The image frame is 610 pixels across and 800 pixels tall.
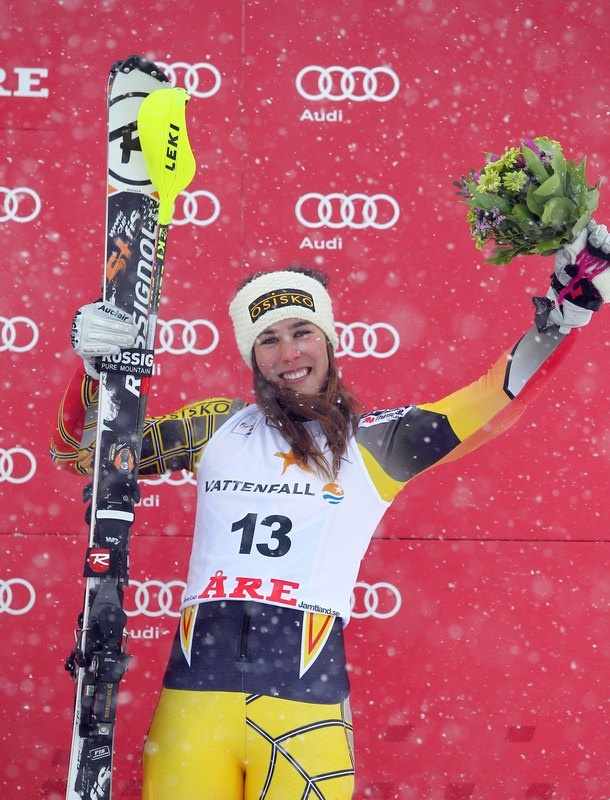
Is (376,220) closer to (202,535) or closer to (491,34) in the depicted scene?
(491,34)

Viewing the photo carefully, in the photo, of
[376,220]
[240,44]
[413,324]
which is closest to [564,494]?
[413,324]

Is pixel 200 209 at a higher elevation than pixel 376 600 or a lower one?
higher

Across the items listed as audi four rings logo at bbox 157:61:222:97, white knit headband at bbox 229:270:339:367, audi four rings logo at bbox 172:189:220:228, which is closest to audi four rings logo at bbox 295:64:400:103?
Answer: audi four rings logo at bbox 157:61:222:97

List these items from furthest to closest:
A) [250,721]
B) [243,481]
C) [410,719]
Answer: [410,719] → [243,481] → [250,721]

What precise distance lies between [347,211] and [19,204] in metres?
1.25

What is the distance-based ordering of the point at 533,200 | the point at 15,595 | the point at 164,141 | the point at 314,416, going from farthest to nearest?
the point at 15,595 → the point at 164,141 → the point at 314,416 → the point at 533,200

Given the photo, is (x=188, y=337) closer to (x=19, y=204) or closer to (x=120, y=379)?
(x=19, y=204)

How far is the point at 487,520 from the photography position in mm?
3732

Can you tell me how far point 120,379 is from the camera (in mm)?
2641

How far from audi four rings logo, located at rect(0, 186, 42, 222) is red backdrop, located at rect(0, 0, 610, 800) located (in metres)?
0.01

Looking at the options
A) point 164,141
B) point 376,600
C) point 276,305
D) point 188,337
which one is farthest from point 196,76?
point 376,600

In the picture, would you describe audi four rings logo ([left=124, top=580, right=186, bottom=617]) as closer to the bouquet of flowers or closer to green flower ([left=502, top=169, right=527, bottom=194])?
the bouquet of flowers

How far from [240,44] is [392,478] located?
202cm

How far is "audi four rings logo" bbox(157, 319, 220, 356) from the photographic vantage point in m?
3.72
